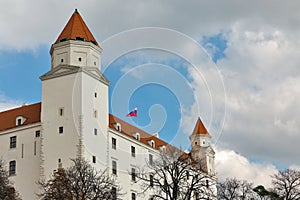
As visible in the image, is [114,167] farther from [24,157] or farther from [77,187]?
[77,187]

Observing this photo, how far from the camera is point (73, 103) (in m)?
68.6

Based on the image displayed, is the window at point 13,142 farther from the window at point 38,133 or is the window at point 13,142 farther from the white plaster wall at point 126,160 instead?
the white plaster wall at point 126,160

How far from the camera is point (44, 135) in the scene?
69125 millimetres

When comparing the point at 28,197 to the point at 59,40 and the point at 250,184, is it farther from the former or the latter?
the point at 250,184

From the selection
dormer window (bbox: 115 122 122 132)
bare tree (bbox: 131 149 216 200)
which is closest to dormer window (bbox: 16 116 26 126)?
dormer window (bbox: 115 122 122 132)

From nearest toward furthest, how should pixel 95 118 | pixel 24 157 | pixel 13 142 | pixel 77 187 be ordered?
pixel 77 187 → pixel 95 118 → pixel 24 157 → pixel 13 142

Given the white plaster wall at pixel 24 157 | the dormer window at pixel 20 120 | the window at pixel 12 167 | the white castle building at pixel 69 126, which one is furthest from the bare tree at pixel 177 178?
the dormer window at pixel 20 120

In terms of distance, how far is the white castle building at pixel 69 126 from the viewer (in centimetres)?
6762

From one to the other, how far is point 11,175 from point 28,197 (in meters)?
4.50

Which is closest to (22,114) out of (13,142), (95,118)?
(13,142)

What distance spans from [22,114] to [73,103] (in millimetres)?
10747

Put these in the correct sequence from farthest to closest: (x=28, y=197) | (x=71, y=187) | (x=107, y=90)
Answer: (x=107, y=90), (x=28, y=197), (x=71, y=187)

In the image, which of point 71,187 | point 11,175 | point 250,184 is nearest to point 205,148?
point 250,184

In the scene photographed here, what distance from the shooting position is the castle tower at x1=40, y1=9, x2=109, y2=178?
67250mm
